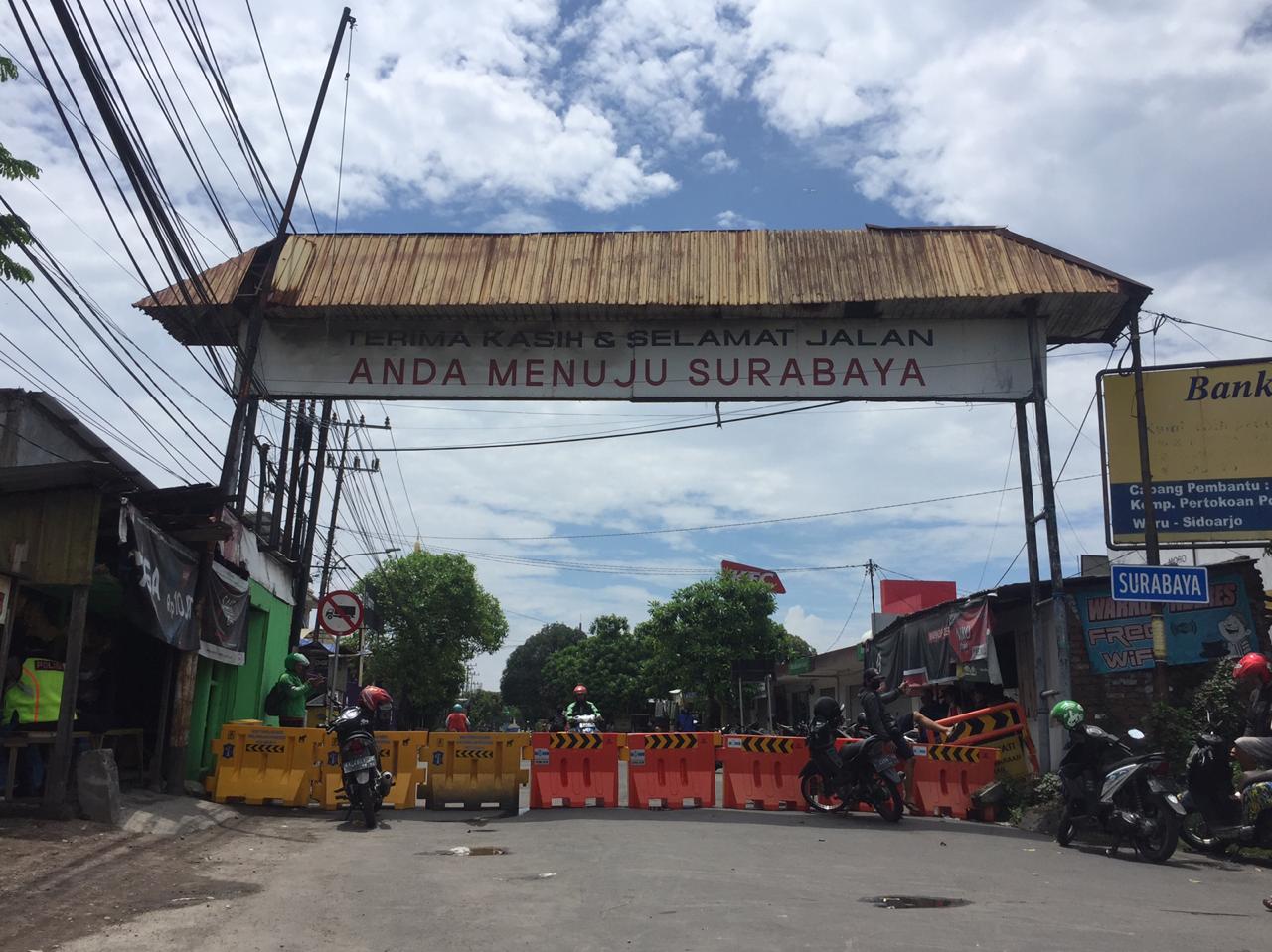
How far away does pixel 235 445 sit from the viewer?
13.0 m

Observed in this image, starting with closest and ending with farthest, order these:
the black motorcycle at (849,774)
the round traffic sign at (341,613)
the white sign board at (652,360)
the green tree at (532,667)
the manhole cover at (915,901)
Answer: the manhole cover at (915,901) < the black motorcycle at (849,774) < the white sign board at (652,360) < the round traffic sign at (341,613) < the green tree at (532,667)

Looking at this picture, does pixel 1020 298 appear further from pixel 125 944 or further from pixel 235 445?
pixel 125 944

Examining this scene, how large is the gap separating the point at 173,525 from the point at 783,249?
8.79 m

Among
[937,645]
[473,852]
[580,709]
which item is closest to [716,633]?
[580,709]

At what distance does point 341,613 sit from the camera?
645 inches

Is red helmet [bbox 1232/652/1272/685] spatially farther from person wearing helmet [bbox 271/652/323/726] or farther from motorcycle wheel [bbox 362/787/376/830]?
person wearing helmet [bbox 271/652/323/726]

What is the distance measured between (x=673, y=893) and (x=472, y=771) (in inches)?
258

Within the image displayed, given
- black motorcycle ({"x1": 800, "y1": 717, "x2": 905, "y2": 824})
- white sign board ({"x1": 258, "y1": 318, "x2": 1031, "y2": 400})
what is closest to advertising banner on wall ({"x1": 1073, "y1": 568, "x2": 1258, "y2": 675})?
white sign board ({"x1": 258, "y1": 318, "x2": 1031, "y2": 400})

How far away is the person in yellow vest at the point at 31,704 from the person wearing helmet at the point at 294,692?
3.55 m

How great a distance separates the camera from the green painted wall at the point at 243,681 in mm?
13719

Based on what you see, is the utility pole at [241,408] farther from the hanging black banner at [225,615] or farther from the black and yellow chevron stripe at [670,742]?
the black and yellow chevron stripe at [670,742]

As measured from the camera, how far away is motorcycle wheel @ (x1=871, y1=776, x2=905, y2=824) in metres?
11.9

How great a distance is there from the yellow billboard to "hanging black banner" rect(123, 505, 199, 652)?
11944 millimetres

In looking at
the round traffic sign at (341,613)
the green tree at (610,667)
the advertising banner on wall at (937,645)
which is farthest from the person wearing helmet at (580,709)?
the green tree at (610,667)
